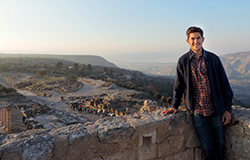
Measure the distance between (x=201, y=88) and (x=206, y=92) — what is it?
76mm

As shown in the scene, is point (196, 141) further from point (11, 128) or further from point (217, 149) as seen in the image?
point (11, 128)

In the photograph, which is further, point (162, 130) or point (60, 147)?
point (162, 130)

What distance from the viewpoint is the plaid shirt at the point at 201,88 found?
2.21 meters

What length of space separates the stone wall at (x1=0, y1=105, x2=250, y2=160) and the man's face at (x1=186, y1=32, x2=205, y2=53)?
2.96 feet

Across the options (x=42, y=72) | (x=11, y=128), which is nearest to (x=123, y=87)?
(x=42, y=72)

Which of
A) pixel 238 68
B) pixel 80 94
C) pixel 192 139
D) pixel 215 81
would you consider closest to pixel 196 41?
pixel 215 81

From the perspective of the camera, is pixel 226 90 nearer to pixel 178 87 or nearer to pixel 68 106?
pixel 178 87

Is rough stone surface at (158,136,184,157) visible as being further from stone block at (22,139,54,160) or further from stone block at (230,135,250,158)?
stone block at (22,139,54,160)

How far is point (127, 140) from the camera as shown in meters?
2.07

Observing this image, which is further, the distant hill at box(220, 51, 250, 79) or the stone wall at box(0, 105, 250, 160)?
the distant hill at box(220, 51, 250, 79)

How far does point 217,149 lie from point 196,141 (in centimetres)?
29

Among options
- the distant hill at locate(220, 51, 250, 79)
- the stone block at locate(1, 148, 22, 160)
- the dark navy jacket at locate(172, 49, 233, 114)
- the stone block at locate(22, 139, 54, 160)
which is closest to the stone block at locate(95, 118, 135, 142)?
the stone block at locate(22, 139, 54, 160)

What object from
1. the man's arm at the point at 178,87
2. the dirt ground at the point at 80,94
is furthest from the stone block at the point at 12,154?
the dirt ground at the point at 80,94

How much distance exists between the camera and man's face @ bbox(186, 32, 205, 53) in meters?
2.20
